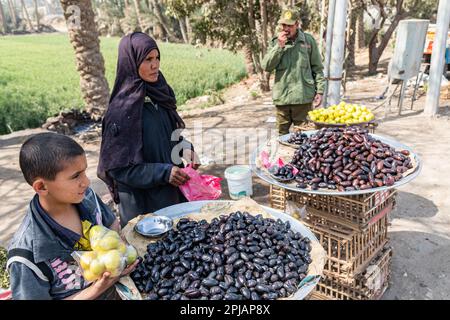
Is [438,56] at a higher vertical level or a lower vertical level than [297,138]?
higher

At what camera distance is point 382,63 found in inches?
637

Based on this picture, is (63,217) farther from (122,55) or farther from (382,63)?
(382,63)

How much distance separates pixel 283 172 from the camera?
114 inches

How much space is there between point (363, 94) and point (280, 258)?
970 centimetres

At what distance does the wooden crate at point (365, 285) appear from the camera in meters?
3.05

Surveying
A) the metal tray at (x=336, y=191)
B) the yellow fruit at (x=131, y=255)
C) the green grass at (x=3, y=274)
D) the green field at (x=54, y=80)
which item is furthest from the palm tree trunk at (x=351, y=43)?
the yellow fruit at (x=131, y=255)

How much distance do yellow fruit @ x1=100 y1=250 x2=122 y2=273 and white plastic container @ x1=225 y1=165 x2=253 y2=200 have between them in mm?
3059

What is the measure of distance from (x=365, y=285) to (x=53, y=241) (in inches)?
93.9

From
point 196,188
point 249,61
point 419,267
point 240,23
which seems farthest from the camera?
point 249,61

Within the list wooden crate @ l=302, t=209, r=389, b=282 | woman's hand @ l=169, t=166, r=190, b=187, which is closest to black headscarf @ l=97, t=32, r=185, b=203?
woman's hand @ l=169, t=166, r=190, b=187

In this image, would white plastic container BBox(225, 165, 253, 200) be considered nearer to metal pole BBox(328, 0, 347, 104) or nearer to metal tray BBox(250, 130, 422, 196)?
metal tray BBox(250, 130, 422, 196)

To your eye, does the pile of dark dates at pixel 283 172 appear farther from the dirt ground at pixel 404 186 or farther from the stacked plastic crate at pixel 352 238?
the dirt ground at pixel 404 186

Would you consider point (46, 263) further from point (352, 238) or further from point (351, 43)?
point (351, 43)

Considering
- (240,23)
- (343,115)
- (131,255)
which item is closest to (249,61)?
(240,23)
